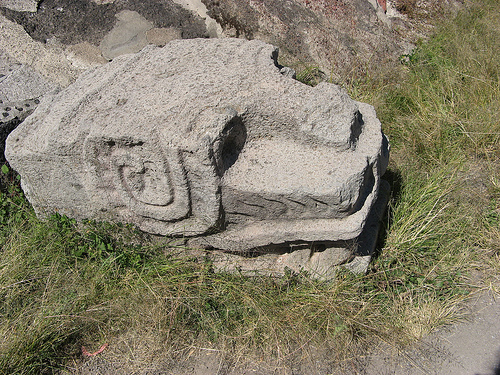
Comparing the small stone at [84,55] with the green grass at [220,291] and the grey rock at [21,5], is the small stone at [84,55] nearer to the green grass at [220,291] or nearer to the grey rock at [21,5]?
the grey rock at [21,5]

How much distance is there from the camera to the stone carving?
6.91ft

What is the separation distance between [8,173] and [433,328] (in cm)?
251

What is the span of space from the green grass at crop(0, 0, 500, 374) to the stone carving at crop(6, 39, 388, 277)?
0.18m

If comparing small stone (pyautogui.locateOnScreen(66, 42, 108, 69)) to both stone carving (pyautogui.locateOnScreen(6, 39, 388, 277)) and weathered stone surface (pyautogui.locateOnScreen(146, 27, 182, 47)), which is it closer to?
weathered stone surface (pyautogui.locateOnScreen(146, 27, 182, 47))

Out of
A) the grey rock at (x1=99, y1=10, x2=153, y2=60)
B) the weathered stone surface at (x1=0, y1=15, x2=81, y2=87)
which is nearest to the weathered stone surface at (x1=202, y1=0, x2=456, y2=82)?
the grey rock at (x1=99, y1=10, x2=153, y2=60)

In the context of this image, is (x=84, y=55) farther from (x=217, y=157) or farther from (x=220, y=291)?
(x=220, y=291)

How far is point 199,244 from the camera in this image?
2.48 m

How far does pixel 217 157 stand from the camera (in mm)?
2080

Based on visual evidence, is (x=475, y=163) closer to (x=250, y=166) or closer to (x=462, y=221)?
(x=462, y=221)

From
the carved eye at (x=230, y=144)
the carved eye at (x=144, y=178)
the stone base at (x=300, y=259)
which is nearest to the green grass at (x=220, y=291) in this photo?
the stone base at (x=300, y=259)

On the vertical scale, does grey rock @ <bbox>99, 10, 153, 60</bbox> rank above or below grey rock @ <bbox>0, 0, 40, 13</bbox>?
below

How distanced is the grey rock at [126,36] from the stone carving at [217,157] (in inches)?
44.6

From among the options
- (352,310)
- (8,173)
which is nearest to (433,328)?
(352,310)

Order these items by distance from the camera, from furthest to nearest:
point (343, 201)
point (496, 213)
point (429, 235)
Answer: point (496, 213), point (429, 235), point (343, 201)
